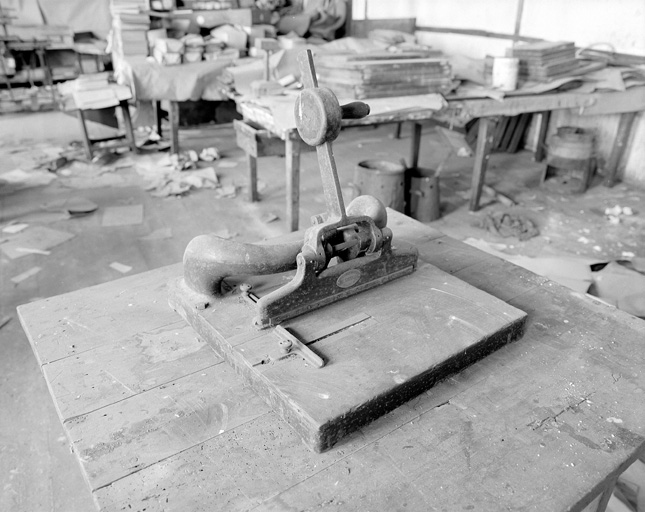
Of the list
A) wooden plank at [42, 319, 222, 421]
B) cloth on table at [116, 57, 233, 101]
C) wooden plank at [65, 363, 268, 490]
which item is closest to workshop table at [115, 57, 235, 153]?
cloth on table at [116, 57, 233, 101]

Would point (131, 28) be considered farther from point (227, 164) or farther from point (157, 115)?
point (227, 164)

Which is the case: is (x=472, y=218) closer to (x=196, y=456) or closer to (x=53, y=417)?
(x=53, y=417)

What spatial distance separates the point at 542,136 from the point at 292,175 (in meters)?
3.16

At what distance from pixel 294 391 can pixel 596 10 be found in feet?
16.1

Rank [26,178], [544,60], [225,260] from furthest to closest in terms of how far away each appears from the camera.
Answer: [26,178], [544,60], [225,260]

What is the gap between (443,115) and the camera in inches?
137

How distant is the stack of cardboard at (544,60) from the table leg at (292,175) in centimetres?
205

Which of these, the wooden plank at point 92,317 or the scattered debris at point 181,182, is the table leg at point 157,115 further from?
the wooden plank at point 92,317

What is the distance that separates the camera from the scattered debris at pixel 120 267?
3.18 m

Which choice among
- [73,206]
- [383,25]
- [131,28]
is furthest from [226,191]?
[383,25]

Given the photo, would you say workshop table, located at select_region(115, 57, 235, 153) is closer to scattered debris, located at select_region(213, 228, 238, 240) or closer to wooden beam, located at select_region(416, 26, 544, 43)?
scattered debris, located at select_region(213, 228, 238, 240)

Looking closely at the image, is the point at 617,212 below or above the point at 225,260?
below

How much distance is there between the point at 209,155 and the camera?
527cm

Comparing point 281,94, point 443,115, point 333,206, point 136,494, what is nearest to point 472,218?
point 443,115
